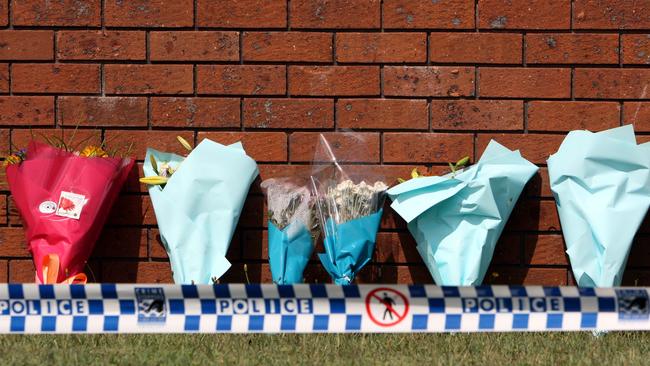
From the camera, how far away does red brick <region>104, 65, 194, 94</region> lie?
4.56 meters

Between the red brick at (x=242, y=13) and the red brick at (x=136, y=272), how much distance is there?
112 cm

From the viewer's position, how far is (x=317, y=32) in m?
4.54

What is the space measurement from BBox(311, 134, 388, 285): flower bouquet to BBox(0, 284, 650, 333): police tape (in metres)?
0.67

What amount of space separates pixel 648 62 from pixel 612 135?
0.47m

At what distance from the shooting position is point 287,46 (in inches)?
179

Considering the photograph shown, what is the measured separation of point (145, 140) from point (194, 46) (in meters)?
0.48

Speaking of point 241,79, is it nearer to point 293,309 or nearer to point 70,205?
point 70,205

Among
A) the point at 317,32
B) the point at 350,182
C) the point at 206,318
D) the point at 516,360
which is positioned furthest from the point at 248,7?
the point at 516,360

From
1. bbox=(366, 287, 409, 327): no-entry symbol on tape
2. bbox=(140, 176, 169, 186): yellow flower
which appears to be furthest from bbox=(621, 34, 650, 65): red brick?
bbox=(140, 176, 169, 186): yellow flower

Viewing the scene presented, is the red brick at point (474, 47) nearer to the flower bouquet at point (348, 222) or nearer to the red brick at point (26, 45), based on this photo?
the flower bouquet at point (348, 222)

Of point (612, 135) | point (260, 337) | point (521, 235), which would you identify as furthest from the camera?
point (521, 235)

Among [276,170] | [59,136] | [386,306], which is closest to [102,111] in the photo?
[59,136]

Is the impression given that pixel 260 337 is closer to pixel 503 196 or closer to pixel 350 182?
pixel 350 182

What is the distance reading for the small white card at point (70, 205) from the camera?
4.28 meters
